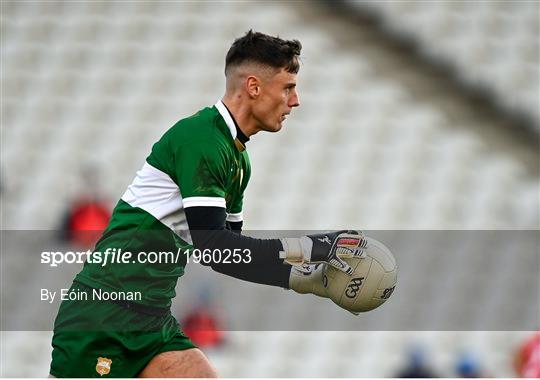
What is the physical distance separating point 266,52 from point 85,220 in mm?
5316

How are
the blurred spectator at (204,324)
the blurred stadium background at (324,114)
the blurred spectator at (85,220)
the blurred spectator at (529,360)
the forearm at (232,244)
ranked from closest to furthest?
the forearm at (232,244)
the blurred spectator at (529,360)
the blurred spectator at (204,324)
the blurred spectator at (85,220)
the blurred stadium background at (324,114)

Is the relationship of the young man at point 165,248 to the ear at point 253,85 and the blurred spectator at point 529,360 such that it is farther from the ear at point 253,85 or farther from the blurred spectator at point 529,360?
the blurred spectator at point 529,360

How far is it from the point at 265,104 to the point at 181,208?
0.45 metres

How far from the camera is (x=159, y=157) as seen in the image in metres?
3.63

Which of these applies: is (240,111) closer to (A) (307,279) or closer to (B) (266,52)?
(B) (266,52)

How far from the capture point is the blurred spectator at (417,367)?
780 cm

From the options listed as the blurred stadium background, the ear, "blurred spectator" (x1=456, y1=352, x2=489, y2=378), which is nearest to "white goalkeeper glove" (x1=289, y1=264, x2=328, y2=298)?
the ear

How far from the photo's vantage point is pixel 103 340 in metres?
3.69

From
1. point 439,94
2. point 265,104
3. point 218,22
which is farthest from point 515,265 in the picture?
point 265,104

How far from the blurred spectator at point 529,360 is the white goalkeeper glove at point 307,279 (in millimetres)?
4295

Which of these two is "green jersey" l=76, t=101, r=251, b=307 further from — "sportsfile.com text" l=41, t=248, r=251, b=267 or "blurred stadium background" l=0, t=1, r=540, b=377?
"blurred stadium background" l=0, t=1, r=540, b=377

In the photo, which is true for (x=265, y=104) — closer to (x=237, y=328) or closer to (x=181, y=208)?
(x=181, y=208)

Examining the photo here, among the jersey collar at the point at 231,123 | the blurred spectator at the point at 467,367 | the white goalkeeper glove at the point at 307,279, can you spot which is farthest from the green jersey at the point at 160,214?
the blurred spectator at the point at 467,367

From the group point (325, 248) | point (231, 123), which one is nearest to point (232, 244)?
point (325, 248)
